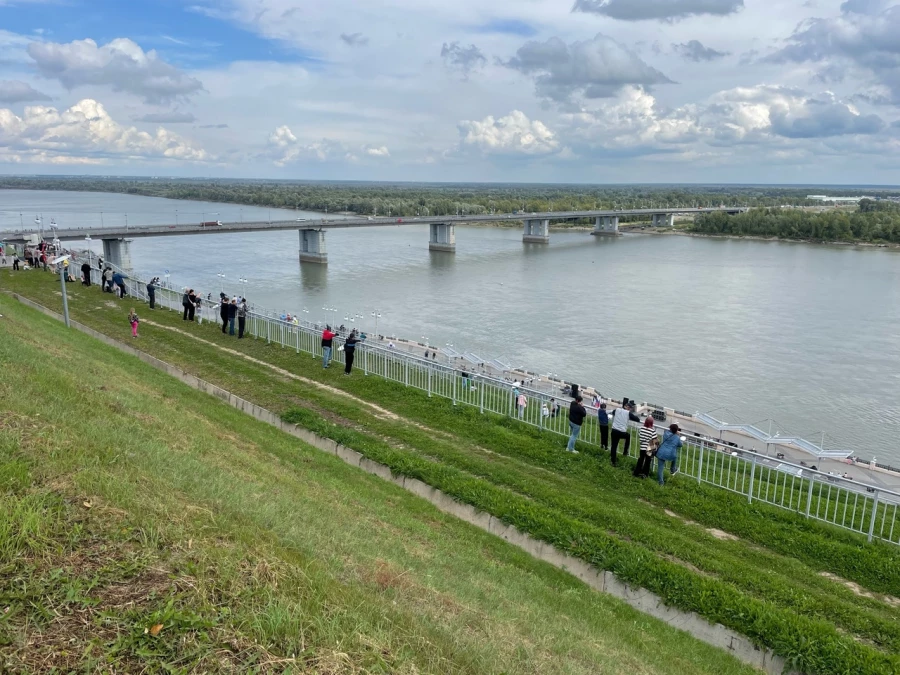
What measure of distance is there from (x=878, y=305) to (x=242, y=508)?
55571 millimetres

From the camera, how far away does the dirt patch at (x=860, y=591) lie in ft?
23.6

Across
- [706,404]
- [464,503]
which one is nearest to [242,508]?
[464,503]

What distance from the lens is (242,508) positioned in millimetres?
6266

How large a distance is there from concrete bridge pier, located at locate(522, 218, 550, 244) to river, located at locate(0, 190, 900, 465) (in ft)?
38.1

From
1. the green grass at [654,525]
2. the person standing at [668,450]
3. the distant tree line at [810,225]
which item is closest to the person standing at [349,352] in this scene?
the green grass at [654,525]

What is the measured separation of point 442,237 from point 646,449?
266ft

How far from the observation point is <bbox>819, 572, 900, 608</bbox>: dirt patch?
719 centimetres

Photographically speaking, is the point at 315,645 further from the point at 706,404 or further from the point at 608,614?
the point at 706,404

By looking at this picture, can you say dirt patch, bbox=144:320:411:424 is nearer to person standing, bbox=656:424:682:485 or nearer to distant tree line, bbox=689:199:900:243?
person standing, bbox=656:424:682:485

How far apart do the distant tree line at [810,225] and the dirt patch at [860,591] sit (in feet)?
377

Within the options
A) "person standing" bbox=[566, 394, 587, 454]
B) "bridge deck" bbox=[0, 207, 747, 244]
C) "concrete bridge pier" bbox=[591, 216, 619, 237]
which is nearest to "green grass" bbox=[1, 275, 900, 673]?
"person standing" bbox=[566, 394, 587, 454]

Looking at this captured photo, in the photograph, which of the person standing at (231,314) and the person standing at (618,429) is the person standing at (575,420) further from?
the person standing at (231,314)

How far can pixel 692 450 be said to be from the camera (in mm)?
11000

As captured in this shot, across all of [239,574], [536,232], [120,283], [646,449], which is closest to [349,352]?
[646,449]
